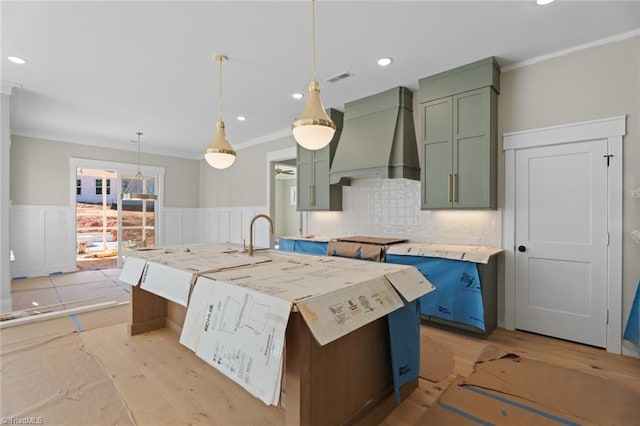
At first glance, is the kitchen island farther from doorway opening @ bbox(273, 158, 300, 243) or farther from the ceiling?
doorway opening @ bbox(273, 158, 300, 243)

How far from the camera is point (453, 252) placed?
3078mm

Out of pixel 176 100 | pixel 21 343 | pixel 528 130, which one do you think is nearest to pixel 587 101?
pixel 528 130

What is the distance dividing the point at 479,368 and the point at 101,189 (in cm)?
1014

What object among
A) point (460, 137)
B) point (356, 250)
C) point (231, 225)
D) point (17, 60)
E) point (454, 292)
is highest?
point (17, 60)

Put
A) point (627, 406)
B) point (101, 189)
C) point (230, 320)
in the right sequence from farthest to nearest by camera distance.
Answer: point (101, 189), point (627, 406), point (230, 320)

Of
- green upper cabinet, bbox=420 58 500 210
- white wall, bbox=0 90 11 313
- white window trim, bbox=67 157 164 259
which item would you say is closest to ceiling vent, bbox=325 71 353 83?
green upper cabinet, bbox=420 58 500 210

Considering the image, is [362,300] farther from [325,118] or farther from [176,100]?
[176,100]

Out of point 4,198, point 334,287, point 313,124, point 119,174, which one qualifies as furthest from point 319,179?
point 119,174

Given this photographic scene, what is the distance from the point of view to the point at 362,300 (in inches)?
61.2

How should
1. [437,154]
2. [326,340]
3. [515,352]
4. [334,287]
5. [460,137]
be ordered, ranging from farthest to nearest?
[437,154] < [460,137] < [515,352] < [334,287] < [326,340]

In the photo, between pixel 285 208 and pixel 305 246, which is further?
pixel 285 208

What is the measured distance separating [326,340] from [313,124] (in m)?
1.38

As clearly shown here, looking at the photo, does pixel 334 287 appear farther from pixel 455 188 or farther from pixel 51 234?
pixel 51 234

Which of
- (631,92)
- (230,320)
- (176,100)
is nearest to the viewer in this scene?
(230,320)
